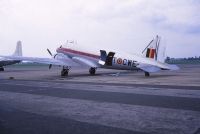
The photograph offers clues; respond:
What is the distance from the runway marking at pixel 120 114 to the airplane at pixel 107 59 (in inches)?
677

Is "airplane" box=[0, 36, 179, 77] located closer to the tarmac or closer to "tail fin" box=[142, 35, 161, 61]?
"tail fin" box=[142, 35, 161, 61]

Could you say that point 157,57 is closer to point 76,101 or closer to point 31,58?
point 31,58

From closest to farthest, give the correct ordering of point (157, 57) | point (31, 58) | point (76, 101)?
point (76, 101)
point (157, 57)
point (31, 58)

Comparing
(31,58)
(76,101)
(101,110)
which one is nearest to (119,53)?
(31,58)

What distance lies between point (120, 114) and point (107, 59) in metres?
23.4

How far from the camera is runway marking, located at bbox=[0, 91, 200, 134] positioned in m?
8.36

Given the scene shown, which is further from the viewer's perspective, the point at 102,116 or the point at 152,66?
the point at 152,66

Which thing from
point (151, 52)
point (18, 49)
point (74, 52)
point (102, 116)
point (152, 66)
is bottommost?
point (102, 116)

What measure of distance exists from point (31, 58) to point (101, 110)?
90.3ft

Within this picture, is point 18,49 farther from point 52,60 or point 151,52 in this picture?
point 151,52

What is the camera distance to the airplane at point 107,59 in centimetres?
2978

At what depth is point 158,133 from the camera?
7605 mm

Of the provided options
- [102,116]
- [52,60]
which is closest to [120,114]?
[102,116]

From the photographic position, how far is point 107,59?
33719mm
